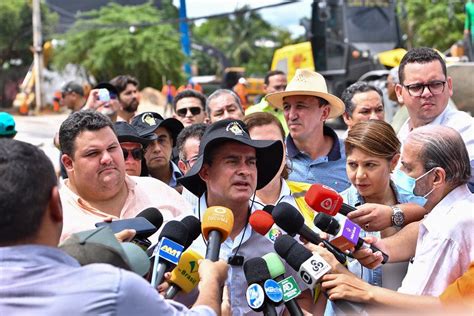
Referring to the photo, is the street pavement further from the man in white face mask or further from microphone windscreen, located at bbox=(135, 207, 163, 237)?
the man in white face mask

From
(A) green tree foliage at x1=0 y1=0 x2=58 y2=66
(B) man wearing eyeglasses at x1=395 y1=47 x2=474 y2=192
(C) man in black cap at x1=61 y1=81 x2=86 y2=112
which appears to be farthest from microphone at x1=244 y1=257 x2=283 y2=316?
(A) green tree foliage at x1=0 y1=0 x2=58 y2=66

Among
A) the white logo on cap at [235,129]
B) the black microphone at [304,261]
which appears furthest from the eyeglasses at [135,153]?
the black microphone at [304,261]

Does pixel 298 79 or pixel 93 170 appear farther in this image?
pixel 298 79

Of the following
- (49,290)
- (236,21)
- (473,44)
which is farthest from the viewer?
(236,21)

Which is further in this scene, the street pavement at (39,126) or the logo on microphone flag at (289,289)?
the street pavement at (39,126)

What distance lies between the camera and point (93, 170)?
13.5ft

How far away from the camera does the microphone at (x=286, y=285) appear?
3.02 meters

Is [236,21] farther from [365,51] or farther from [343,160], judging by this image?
[343,160]

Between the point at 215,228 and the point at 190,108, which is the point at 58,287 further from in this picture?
the point at 190,108

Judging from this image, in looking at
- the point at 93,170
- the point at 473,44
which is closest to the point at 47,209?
the point at 93,170

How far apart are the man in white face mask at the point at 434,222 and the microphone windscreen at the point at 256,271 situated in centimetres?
42

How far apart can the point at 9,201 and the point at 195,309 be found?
2.42ft

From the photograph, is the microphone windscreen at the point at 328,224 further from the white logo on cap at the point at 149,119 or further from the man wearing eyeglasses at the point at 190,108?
the man wearing eyeglasses at the point at 190,108

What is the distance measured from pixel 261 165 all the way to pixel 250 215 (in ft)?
1.18
